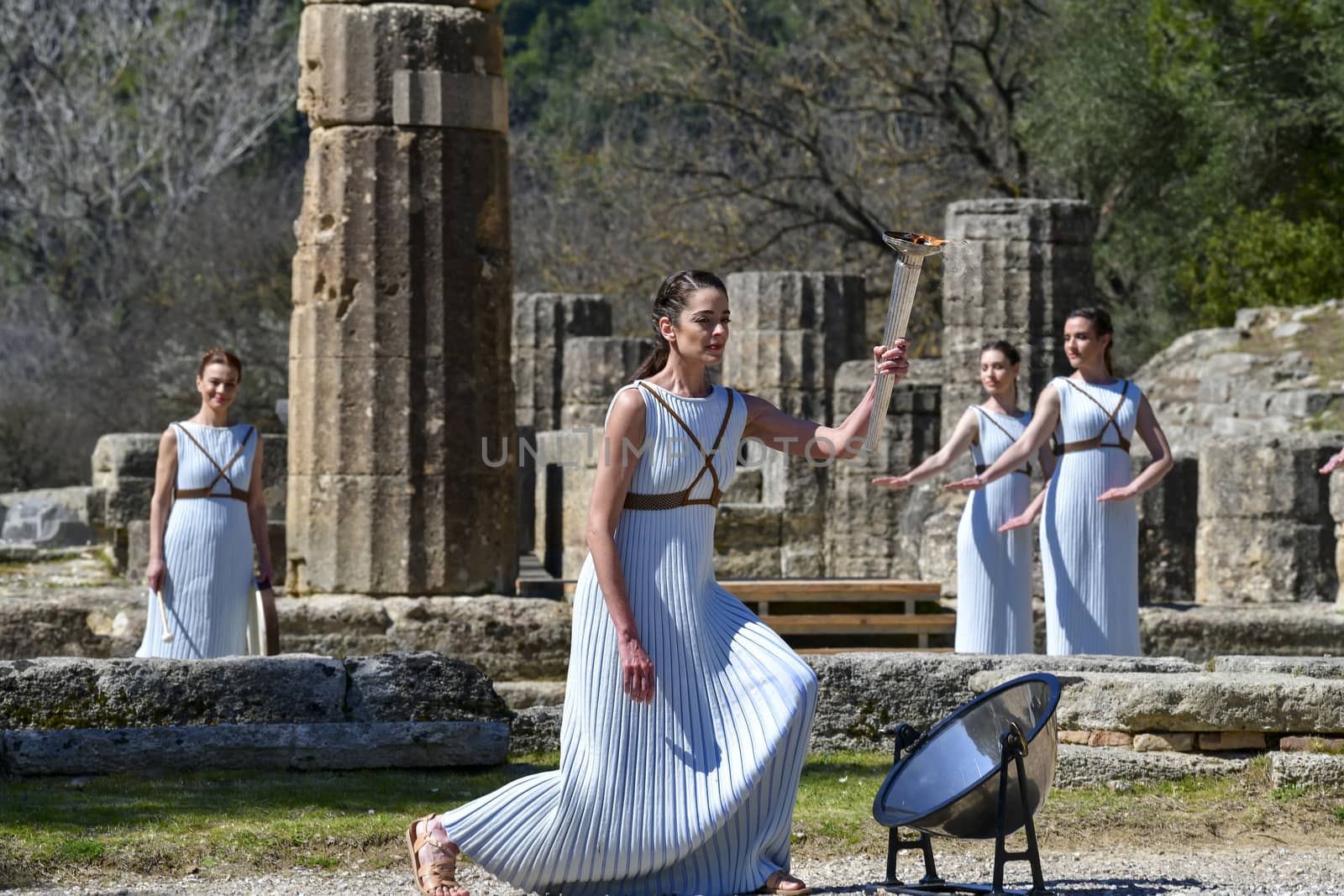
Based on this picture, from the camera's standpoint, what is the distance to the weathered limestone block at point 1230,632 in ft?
36.8

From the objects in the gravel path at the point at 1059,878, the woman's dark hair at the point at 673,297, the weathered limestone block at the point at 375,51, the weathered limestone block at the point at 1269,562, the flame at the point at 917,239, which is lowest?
the gravel path at the point at 1059,878

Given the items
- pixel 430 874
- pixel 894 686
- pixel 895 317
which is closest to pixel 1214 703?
pixel 894 686

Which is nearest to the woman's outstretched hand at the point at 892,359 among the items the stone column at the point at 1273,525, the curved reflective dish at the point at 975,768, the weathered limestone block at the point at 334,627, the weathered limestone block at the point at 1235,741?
the curved reflective dish at the point at 975,768

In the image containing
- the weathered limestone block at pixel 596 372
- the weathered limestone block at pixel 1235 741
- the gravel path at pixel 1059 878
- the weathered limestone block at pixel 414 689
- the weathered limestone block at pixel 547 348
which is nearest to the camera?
the gravel path at pixel 1059 878

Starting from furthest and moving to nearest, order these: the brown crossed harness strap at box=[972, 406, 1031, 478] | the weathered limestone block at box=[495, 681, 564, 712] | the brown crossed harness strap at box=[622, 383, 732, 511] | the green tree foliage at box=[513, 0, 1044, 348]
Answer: the green tree foliage at box=[513, 0, 1044, 348] → the brown crossed harness strap at box=[972, 406, 1031, 478] → the weathered limestone block at box=[495, 681, 564, 712] → the brown crossed harness strap at box=[622, 383, 732, 511]

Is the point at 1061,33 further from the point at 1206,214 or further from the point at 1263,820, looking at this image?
the point at 1263,820

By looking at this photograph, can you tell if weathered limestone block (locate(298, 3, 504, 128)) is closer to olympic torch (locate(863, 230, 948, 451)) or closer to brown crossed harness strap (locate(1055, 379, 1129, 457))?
brown crossed harness strap (locate(1055, 379, 1129, 457))

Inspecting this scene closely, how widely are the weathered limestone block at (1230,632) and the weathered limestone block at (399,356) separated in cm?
363

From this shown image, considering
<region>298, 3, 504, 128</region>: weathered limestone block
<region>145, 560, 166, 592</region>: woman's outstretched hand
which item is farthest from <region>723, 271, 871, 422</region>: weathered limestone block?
<region>145, 560, 166, 592</region>: woman's outstretched hand

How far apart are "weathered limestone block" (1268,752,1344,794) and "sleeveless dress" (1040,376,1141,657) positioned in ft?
6.70

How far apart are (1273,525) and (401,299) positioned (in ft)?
20.2

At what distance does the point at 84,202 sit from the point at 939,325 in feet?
55.1

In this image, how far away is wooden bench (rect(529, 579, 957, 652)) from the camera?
1248cm

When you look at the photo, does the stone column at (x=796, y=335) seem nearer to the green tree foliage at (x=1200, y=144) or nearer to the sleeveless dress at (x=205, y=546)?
the green tree foliage at (x=1200, y=144)
